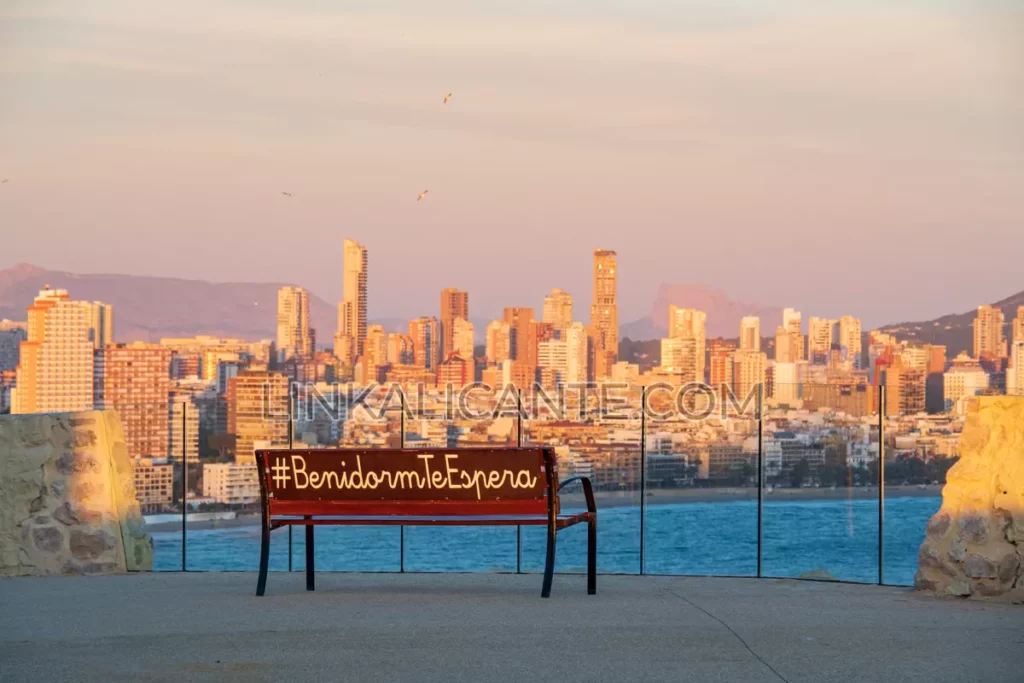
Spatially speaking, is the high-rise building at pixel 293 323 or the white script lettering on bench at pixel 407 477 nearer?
the white script lettering on bench at pixel 407 477

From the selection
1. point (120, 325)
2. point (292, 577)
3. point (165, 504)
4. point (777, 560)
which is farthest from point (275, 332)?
point (292, 577)

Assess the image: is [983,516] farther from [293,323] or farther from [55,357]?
[293,323]

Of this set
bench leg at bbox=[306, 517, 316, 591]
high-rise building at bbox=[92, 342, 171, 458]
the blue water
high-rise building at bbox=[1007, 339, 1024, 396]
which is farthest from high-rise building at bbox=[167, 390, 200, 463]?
high-rise building at bbox=[92, 342, 171, 458]

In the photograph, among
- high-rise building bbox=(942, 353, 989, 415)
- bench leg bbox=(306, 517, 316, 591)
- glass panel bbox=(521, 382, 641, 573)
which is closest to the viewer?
bench leg bbox=(306, 517, 316, 591)

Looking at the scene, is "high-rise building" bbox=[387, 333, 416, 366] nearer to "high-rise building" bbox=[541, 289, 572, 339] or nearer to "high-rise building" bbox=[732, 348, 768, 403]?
"high-rise building" bbox=[541, 289, 572, 339]

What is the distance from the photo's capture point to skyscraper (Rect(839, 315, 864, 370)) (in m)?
68.9

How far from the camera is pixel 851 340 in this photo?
72312mm

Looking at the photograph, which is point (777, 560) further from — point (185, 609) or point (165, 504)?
point (185, 609)

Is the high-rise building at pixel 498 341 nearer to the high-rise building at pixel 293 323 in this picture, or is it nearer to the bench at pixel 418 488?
the high-rise building at pixel 293 323

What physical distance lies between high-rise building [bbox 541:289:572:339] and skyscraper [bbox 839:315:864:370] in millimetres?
14488

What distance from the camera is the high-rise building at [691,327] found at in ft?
253

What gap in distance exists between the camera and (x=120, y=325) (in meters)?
82.8

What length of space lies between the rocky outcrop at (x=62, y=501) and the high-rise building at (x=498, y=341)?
66.4m

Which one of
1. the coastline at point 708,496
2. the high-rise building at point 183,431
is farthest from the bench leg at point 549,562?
the coastline at point 708,496
